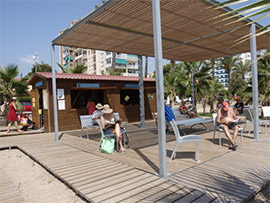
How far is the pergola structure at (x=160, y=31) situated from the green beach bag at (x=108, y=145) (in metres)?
2.04

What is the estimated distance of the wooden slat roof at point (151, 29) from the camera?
5359mm

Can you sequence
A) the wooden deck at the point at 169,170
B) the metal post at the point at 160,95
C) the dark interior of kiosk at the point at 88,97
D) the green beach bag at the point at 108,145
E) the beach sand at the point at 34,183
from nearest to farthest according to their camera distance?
the wooden deck at the point at 169,170, the beach sand at the point at 34,183, the metal post at the point at 160,95, the green beach bag at the point at 108,145, the dark interior of kiosk at the point at 88,97

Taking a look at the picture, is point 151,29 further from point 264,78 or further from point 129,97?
point 264,78

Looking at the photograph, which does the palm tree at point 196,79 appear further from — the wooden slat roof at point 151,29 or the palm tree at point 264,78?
the wooden slat roof at point 151,29

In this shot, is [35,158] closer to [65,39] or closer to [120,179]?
[120,179]

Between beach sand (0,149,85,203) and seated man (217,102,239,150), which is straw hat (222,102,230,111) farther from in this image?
beach sand (0,149,85,203)

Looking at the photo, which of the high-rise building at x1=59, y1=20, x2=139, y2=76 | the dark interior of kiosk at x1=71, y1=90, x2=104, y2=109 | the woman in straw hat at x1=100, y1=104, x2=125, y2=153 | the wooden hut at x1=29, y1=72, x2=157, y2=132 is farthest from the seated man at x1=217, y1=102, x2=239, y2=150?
the high-rise building at x1=59, y1=20, x2=139, y2=76

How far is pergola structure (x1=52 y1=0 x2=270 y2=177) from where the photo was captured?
142 inches

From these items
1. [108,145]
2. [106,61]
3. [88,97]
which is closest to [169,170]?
[108,145]

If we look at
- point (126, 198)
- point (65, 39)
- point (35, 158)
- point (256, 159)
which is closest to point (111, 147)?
point (35, 158)

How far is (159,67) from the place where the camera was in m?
3.56

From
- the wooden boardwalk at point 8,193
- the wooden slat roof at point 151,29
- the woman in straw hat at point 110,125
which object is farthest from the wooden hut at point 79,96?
the wooden boardwalk at point 8,193

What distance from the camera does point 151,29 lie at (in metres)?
6.97

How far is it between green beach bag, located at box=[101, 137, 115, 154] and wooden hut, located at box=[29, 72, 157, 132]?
536 cm
